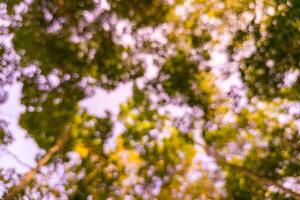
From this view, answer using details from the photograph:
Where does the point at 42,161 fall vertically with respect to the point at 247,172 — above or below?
below

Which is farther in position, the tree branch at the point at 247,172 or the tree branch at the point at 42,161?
the tree branch at the point at 42,161

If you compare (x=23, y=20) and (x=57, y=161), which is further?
(x=57, y=161)

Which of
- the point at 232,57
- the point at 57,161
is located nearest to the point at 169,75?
the point at 232,57

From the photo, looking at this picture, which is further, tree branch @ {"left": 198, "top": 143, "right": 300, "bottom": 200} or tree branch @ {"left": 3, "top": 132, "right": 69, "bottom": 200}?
tree branch @ {"left": 3, "top": 132, "right": 69, "bottom": 200}

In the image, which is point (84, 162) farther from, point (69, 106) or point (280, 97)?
point (280, 97)

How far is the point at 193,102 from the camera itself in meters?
11.1

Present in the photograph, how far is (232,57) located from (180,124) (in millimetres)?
2407

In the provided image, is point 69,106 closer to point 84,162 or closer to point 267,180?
point 84,162

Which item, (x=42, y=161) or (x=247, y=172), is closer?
(x=247, y=172)

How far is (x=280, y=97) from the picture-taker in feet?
37.4

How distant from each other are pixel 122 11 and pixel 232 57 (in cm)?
332

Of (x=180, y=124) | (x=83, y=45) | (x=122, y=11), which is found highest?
(x=122, y=11)

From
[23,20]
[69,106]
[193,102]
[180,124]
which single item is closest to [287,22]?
[193,102]

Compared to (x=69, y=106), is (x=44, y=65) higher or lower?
higher
